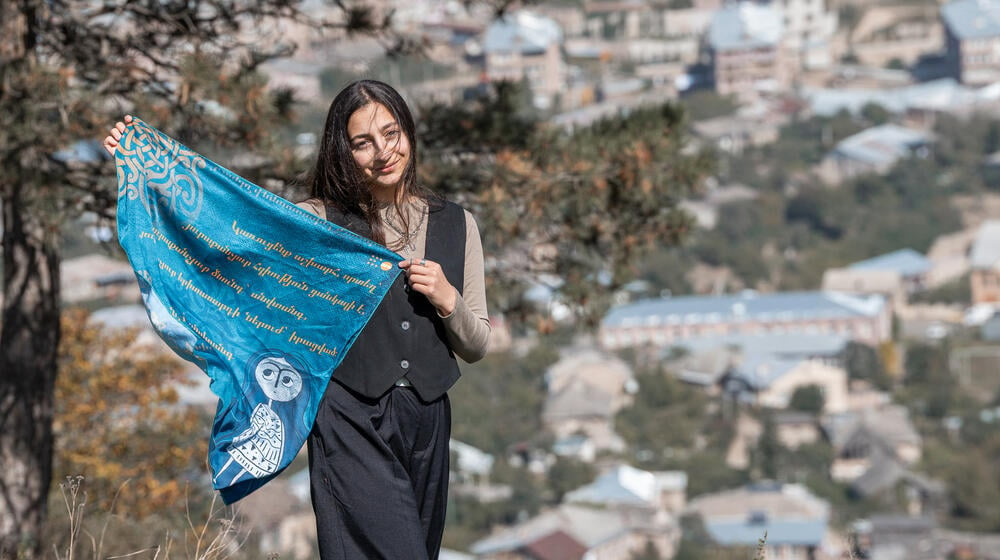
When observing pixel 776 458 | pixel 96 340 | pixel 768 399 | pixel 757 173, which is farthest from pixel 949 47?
pixel 96 340

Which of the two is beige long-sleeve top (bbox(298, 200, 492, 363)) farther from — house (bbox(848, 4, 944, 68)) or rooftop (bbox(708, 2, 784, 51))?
house (bbox(848, 4, 944, 68))

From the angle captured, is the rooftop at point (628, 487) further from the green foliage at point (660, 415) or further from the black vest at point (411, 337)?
the black vest at point (411, 337)

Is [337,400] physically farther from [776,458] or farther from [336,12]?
[776,458]

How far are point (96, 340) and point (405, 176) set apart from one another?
6.01 m

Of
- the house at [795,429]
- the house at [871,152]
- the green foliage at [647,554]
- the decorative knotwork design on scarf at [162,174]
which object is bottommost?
the house at [871,152]

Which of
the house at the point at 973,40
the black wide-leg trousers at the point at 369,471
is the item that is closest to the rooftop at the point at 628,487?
the black wide-leg trousers at the point at 369,471

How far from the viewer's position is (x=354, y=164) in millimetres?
2379

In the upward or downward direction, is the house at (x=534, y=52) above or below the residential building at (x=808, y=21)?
above

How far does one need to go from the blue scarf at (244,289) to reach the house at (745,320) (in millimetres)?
53923

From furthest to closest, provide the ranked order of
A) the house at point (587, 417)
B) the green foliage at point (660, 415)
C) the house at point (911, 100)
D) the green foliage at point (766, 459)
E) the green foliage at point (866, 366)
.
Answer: the house at point (911, 100) < the green foliage at point (866, 366) < the house at point (587, 417) < the green foliage at point (660, 415) < the green foliage at point (766, 459)

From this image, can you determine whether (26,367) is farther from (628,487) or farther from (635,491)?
(628,487)

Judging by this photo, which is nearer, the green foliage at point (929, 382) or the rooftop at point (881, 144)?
the green foliage at point (929, 382)

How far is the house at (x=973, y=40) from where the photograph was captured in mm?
91625

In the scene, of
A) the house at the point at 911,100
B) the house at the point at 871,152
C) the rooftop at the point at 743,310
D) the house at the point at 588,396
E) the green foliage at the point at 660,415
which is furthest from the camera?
the house at the point at 911,100
